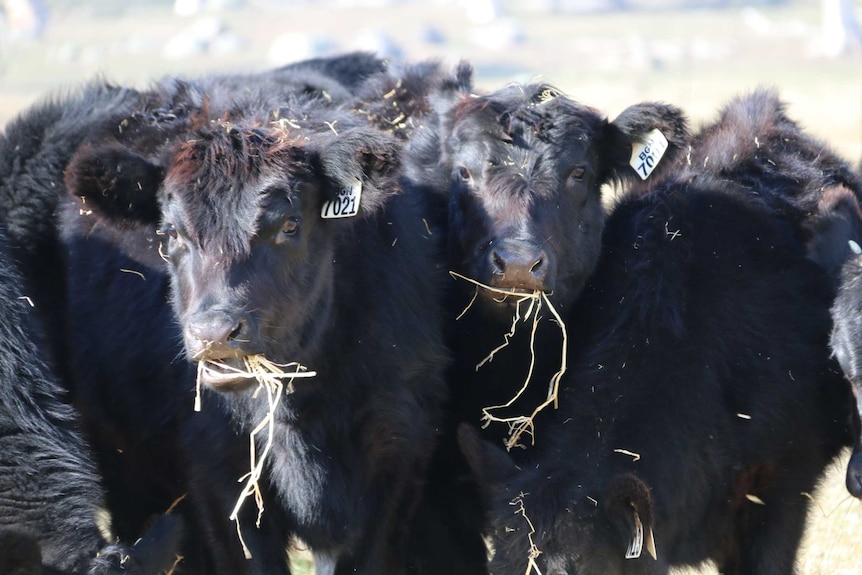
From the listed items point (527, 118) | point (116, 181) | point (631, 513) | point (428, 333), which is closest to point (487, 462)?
point (631, 513)

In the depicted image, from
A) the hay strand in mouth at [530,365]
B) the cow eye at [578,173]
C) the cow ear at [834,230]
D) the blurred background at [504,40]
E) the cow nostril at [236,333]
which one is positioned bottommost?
the blurred background at [504,40]

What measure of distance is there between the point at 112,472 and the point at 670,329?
3106 mm

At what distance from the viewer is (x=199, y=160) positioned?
17.6ft

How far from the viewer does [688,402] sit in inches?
225

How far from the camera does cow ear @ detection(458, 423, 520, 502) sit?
5.29m

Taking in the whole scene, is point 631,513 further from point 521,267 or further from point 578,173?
point 578,173

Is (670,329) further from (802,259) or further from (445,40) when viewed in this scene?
(445,40)

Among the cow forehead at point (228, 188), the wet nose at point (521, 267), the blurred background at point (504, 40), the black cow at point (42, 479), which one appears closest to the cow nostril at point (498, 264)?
the wet nose at point (521, 267)

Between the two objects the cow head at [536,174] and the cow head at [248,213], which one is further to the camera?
the cow head at [536,174]

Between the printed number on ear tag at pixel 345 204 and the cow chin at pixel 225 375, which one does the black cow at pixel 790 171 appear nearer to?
the printed number on ear tag at pixel 345 204

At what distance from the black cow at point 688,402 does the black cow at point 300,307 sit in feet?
2.06

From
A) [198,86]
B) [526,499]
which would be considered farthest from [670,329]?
[198,86]

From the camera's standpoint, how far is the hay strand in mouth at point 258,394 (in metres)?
5.09

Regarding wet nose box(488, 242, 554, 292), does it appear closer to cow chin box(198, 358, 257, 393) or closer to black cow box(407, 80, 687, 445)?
black cow box(407, 80, 687, 445)
